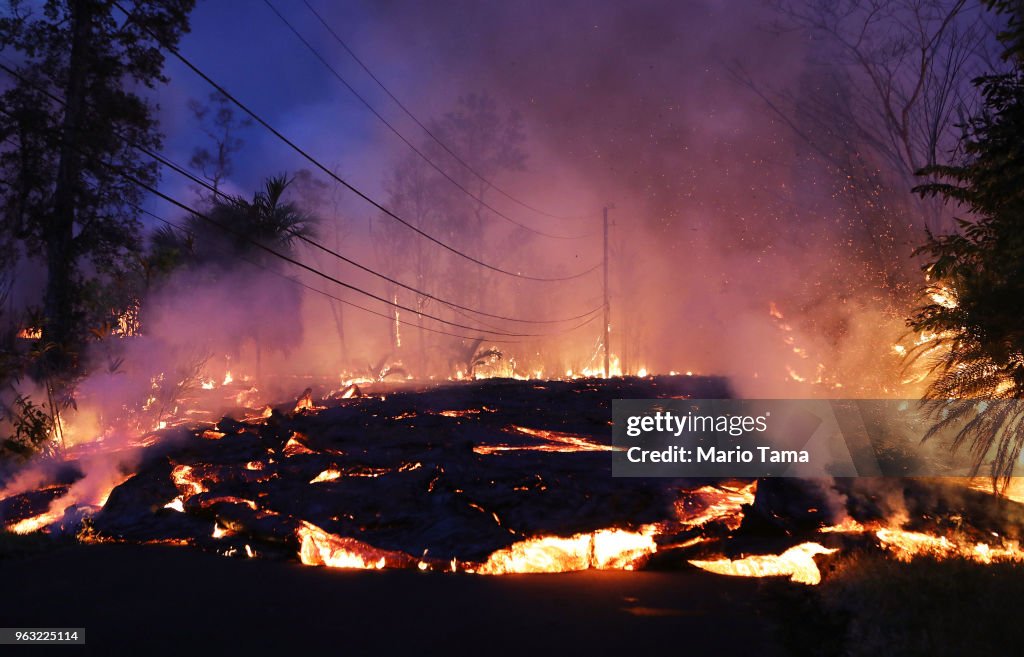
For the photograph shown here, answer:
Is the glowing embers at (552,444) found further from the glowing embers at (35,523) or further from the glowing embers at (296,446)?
the glowing embers at (35,523)

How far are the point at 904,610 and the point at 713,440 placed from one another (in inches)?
282

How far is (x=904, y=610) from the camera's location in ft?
16.0

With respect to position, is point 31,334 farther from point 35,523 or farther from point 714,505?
point 714,505

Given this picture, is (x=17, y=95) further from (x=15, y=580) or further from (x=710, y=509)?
(x=710, y=509)

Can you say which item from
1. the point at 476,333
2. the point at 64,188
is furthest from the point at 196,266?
the point at 476,333

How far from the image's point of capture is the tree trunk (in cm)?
1434

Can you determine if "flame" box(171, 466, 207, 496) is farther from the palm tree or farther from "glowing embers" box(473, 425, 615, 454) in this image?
the palm tree

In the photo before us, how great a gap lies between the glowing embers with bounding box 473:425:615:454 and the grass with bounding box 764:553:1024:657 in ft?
17.2

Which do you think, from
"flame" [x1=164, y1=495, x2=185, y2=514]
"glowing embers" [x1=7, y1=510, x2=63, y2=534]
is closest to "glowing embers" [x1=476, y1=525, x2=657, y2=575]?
"flame" [x1=164, y1=495, x2=185, y2=514]

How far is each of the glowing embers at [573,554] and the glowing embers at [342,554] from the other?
99cm

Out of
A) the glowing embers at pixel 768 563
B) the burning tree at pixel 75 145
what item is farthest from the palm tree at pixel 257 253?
the glowing embers at pixel 768 563

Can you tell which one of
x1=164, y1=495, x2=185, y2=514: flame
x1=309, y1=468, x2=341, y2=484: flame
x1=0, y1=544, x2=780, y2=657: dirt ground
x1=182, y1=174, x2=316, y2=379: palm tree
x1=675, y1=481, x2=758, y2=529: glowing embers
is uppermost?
x1=182, y1=174, x2=316, y2=379: palm tree

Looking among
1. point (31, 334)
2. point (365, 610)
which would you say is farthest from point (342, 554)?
point (31, 334)

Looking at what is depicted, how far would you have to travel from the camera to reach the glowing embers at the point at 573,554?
6980mm
